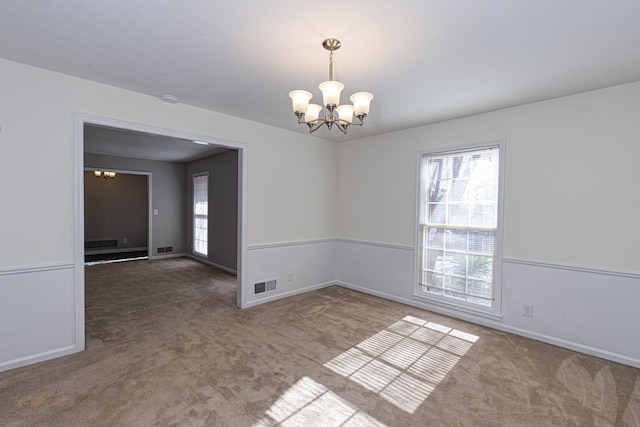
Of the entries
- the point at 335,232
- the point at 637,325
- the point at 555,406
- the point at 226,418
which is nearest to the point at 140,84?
the point at 226,418

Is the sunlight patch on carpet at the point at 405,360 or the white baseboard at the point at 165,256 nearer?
the sunlight patch on carpet at the point at 405,360

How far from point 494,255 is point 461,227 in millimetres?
484

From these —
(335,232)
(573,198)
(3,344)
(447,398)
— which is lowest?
(447,398)

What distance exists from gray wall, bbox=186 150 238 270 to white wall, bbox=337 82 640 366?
3.95 m

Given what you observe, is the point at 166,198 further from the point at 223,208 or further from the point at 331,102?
the point at 331,102

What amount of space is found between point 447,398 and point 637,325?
1970mm

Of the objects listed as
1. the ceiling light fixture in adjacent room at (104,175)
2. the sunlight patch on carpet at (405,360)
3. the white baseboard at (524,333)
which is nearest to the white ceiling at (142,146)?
the ceiling light fixture in adjacent room at (104,175)

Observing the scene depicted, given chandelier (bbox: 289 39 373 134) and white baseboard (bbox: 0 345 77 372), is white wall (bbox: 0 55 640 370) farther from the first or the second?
chandelier (bbox: 289 39 373 134)

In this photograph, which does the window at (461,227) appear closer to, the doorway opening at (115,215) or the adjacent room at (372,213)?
the adjacent room at (372,213)

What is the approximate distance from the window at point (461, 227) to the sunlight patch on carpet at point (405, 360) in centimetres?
58

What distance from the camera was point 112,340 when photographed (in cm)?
304

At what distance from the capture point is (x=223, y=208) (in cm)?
645

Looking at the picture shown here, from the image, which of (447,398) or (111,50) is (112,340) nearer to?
(111,50)

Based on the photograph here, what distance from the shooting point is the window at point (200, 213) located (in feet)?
23.6
